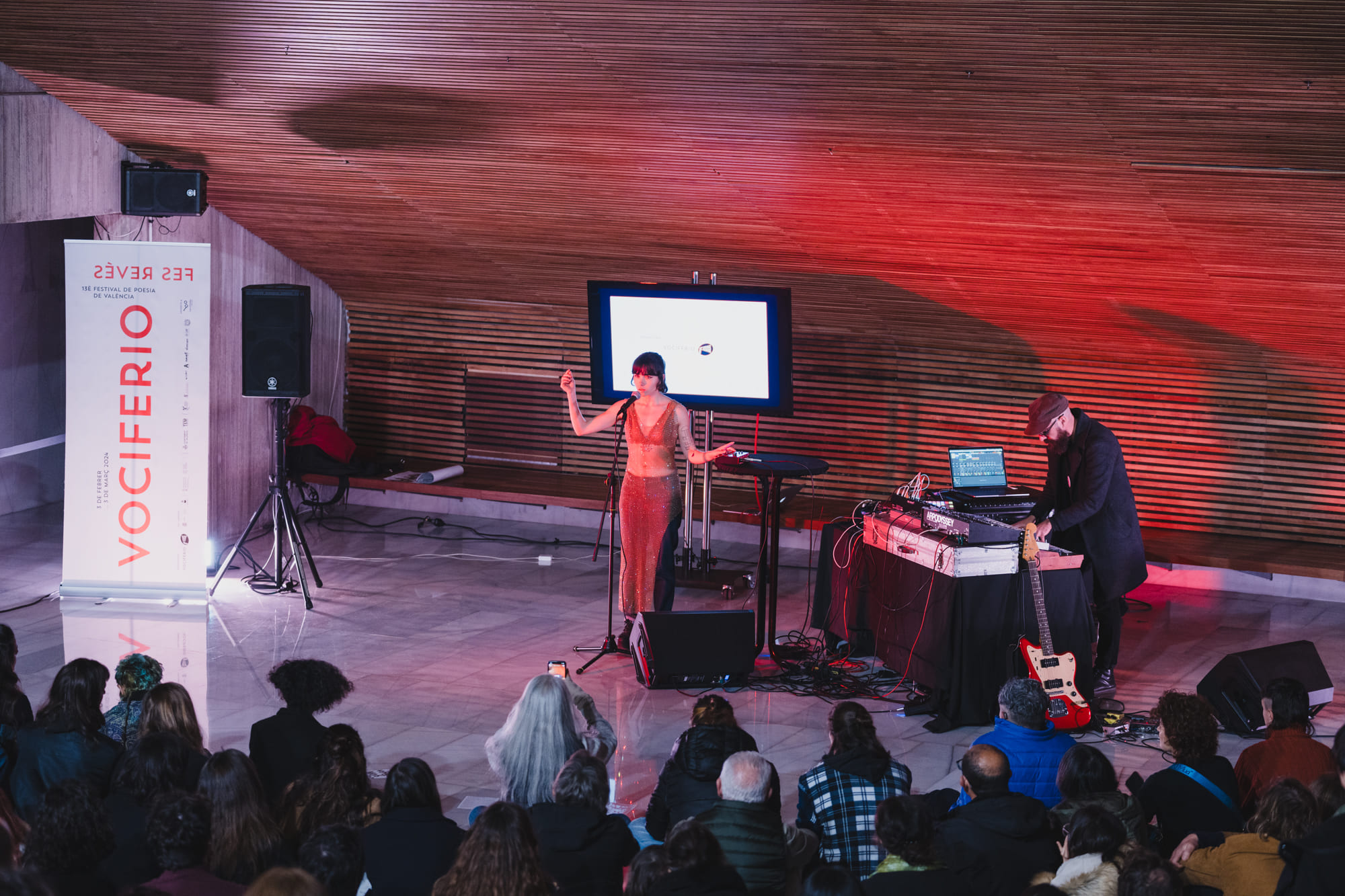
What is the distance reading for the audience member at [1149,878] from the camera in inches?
137

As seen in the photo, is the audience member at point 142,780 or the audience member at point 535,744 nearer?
the audience member at point 142,780

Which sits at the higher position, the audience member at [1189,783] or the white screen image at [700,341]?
the white screen image at [700,341]

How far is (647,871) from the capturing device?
11.6 feet

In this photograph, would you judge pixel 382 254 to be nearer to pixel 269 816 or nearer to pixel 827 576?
pixel 827 576

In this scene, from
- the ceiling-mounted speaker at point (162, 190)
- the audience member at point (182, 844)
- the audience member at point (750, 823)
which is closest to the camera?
the audience member at point (182, 844)

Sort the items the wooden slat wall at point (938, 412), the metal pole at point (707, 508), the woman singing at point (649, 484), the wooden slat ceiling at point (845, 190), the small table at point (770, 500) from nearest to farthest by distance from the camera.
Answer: the wooden slat ceiling at point (845, 190), the small table at point (770, 500), the woman singing at point (649, 484), the metal pole at point (707, 508), the wooden slat wall at point (938, 412)

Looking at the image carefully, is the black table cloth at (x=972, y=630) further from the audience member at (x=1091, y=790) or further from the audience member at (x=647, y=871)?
the audience member at (x=647, y=871)

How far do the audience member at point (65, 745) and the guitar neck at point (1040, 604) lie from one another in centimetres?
403

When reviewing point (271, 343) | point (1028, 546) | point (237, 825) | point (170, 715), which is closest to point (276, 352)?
point (271, 343)

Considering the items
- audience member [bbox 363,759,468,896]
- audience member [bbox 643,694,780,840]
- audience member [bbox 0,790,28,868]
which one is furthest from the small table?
audience member [bbox 0,790,28,868]

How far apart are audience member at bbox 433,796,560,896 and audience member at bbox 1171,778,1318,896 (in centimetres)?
174

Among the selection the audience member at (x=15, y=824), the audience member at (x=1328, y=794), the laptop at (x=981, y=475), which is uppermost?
the laptop at (x=981, y=475)

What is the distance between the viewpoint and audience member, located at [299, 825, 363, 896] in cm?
350

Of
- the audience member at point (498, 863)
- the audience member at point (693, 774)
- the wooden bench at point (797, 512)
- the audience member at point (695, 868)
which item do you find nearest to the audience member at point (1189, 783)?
the audience member at point (693, 774)
